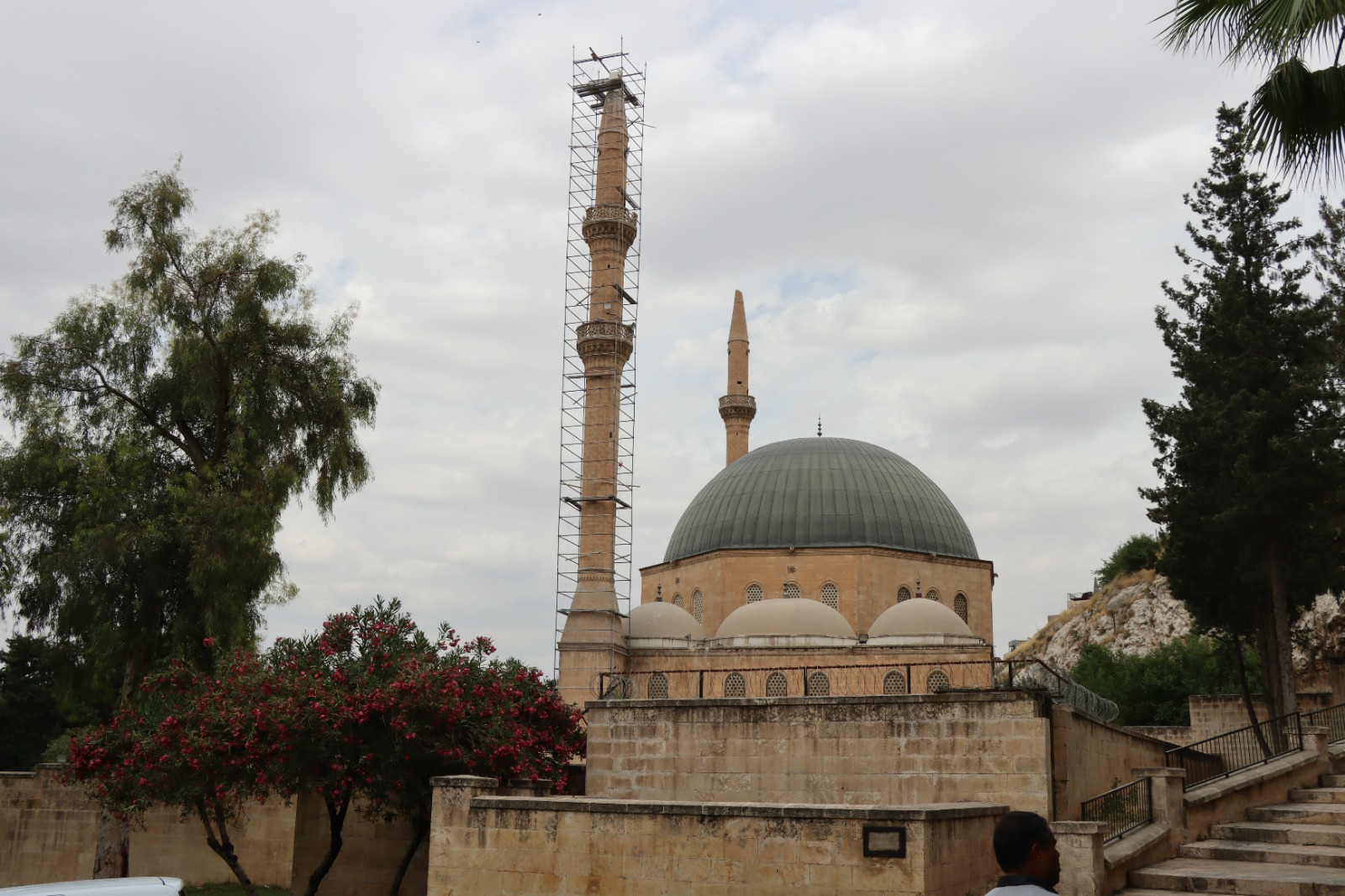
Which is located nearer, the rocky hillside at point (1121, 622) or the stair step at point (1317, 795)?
the stair step at point (1317, 795)

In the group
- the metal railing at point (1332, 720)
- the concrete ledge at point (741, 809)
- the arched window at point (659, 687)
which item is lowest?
the concrete ledge at point (741, 809)

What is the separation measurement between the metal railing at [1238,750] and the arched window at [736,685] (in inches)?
383

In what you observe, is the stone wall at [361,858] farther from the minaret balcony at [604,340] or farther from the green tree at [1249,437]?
the minaret balcony at [604,340]

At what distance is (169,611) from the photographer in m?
17.9

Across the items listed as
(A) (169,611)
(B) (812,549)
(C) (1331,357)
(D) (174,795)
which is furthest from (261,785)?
(B) (812,549)

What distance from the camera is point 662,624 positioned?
3053 centimetres

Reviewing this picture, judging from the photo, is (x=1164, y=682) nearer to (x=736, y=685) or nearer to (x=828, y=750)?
(x=736, y=685)

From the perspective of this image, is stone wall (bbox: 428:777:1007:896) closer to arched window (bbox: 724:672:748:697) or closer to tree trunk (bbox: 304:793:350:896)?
tree trunk (bbox: 304:793:350:896)

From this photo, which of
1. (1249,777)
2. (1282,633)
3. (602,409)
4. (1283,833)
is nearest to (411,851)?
(1283,833)

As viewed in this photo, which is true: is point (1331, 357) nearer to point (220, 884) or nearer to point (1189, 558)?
point (1189, 558)

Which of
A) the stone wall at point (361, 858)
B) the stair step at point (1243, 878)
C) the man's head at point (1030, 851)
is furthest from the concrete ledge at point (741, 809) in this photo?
the man's head at point (1030, 851)

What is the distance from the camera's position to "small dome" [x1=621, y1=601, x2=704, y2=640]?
3036 cm

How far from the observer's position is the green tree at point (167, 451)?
17.2m

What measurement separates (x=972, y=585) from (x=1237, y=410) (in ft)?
60.3
